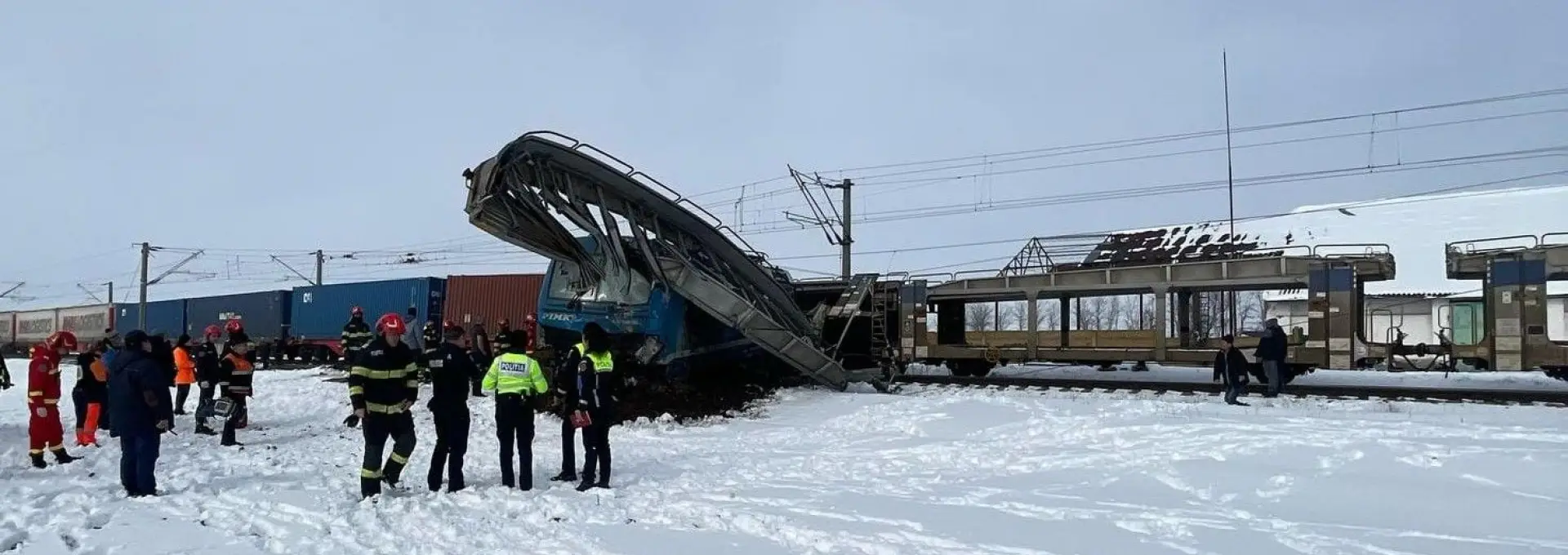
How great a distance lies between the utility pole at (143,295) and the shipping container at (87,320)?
2554mm

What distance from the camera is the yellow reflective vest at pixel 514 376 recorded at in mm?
8047

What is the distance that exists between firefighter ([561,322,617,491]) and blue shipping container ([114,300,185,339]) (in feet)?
111

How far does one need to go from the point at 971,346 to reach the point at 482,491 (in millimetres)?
14725

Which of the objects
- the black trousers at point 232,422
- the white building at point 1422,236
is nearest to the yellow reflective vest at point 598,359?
the black trousers at point 232,422

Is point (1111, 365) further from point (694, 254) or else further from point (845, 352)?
point (694, 254)

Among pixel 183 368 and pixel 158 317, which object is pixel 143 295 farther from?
pixel 183 368

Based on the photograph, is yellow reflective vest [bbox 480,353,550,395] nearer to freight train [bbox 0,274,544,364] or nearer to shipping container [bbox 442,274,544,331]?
freight train [bbox 0,274,544,364]

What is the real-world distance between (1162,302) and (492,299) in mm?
17591

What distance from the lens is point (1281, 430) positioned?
988 cm

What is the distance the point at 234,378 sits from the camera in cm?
1116

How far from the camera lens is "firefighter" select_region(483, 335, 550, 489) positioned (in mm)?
7910

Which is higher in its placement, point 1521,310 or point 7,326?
point 1521,310

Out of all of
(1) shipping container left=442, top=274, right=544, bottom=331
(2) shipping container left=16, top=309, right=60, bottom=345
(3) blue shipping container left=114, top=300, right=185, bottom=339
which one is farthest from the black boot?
(2) shipping container left=16, top=309, right=60, bottom=345

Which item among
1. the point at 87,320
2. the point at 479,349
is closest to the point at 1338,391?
the point at 479,349
